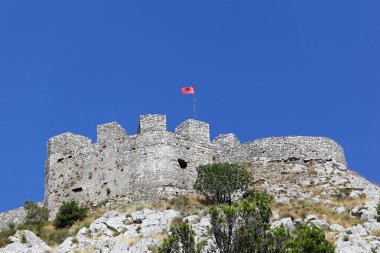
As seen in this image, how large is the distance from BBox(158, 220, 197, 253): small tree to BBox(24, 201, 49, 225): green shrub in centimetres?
1431

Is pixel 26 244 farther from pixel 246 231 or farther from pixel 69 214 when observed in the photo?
pixel 246 231

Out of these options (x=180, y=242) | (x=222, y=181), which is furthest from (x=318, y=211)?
(x=180, y=242)

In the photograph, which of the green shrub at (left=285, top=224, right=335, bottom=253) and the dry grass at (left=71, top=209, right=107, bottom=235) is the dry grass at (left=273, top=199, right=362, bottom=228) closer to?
the green shrub at (left=285, top=224, right=335, bottom=253)

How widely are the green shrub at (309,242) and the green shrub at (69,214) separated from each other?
13.7m

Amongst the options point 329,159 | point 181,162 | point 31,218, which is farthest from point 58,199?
point 329,159

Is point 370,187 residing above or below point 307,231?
above

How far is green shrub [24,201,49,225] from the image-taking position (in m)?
40.0

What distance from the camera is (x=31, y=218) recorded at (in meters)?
40.2

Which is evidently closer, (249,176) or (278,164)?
(249,176)

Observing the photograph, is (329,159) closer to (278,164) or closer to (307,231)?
(278,164)

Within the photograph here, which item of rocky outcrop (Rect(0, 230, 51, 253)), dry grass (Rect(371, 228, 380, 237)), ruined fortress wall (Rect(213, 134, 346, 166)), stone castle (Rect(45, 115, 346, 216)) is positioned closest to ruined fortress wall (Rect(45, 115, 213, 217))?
stone castle (Rect(45, 115, 346, 216))

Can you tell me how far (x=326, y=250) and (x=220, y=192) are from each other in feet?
38.2

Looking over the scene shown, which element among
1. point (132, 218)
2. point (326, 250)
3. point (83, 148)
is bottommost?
point (326, 250)

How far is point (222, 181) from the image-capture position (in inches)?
1526
